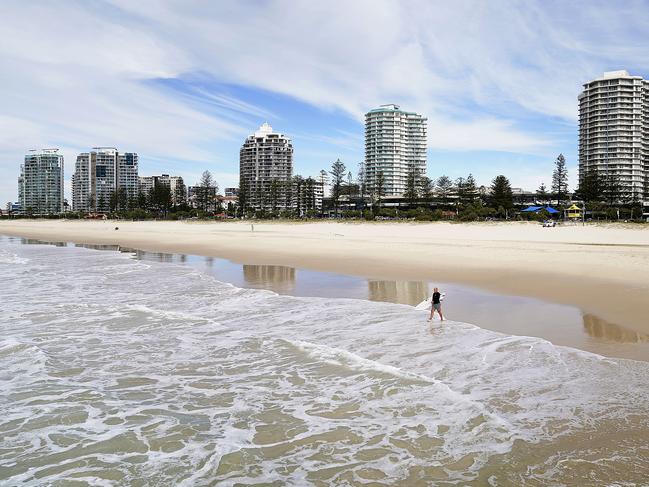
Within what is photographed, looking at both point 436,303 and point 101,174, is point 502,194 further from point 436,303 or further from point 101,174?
point 101,174

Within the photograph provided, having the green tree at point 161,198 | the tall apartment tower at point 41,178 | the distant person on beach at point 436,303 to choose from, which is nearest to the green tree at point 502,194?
the distant person on beach at point 436,303

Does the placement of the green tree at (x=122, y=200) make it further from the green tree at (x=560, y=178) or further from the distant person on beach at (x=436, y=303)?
the distant person on beach at (x=436, y=303)

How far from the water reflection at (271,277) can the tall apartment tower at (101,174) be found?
162291mm

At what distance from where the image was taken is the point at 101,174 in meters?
174

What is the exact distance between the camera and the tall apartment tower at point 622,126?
10706 centimetres

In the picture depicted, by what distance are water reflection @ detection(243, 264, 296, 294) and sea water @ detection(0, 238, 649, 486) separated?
194 inches

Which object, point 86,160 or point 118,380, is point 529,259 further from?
point 86,160

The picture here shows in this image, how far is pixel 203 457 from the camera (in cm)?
493

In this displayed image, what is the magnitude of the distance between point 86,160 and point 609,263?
192 metres

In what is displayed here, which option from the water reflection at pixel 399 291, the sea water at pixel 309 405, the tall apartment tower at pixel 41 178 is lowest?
the sea water at pixel 309 405

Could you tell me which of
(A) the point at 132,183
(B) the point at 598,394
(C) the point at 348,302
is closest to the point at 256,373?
(B) the point at 598,394

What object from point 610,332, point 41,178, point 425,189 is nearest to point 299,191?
point 425,189

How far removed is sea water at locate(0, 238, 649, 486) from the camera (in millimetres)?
4625

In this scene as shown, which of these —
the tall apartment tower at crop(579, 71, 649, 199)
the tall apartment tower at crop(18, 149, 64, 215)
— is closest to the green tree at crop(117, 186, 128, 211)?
the tall apartment tower at crop(18, 149, 64, 215)
